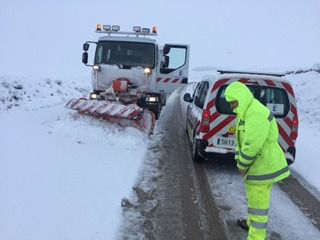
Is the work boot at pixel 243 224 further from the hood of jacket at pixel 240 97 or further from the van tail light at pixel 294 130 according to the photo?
the van tail light at pixel 294 130

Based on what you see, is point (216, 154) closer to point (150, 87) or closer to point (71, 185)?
point (71, 185)

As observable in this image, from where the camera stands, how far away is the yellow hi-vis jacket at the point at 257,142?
4.58 meters

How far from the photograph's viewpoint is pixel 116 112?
10688mm

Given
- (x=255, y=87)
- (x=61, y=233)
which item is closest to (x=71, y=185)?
(x=61, y=233)

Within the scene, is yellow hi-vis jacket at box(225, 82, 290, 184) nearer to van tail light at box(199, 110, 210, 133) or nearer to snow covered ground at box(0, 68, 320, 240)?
snow covered ground at box(0, 68, 320, 240)

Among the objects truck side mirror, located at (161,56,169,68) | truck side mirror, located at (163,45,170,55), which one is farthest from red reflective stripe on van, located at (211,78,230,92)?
truck side mirror, located at (161,56,169,68)

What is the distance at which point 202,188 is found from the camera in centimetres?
739

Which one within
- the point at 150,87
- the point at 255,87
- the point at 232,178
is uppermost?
the point at 255,87

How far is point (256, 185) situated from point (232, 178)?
3387 millimetres

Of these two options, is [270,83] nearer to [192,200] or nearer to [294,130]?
[294,130]

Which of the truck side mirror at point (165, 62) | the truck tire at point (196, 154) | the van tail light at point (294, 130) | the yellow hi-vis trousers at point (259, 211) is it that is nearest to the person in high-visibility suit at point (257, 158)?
the yellow hi-vis trousers at point (259, 211)

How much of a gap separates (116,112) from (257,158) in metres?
6.30

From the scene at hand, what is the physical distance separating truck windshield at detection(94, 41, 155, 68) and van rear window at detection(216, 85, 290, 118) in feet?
16.3

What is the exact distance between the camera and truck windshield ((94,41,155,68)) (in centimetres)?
1307
